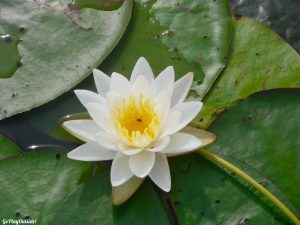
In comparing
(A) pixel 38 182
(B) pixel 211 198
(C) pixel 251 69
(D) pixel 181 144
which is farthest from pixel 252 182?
(A) pixel 38 182

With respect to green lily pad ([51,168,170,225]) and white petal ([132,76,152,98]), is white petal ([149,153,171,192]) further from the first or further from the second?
white petal ([132,76,152,98])

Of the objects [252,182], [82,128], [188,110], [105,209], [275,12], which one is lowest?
[105,209]

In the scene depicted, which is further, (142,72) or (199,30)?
(199,30)

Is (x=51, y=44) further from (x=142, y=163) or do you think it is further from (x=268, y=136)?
(x=268, y=136)

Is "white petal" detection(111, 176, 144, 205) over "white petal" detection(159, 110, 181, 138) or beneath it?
beneath

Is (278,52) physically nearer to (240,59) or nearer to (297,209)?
(240,59)

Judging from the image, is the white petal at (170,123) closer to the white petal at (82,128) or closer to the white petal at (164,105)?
the white petal at (164,105)

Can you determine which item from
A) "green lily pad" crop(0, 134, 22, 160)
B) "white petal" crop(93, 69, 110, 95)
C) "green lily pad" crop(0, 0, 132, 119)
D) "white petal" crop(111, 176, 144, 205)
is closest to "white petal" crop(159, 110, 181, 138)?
"white petal" crop(111, 176, 144, 205)
